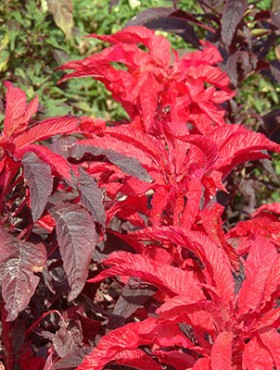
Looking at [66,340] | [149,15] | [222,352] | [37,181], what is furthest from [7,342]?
[149,15]

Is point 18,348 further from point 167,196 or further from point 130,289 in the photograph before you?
point 167,196

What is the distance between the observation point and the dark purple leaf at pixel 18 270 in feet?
4.07

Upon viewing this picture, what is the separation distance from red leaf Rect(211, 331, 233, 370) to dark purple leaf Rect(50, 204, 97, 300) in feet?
0.79

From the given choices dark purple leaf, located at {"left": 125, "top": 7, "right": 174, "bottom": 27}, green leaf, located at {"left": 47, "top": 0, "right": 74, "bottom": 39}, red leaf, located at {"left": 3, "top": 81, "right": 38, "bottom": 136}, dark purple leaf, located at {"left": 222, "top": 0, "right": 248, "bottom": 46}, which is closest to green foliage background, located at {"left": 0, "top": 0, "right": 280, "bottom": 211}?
green leaf, located at {"left": 47, "top": 0, "right": 74, "bottom": 39}

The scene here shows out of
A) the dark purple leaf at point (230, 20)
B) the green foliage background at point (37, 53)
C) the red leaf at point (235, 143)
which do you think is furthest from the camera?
the green foliage background at point (37, 53)

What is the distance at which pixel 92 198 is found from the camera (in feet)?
4.38

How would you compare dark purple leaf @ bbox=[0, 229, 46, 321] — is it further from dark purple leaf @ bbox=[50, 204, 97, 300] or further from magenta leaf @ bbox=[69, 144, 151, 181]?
magenta leaf @ bbox=[69, 144, 151, 181]

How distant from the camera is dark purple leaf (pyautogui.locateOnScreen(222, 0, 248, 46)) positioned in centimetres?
234

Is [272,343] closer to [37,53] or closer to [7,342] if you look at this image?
[7,342]

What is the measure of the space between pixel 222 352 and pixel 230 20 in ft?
4.60

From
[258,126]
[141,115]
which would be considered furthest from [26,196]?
[258,126]

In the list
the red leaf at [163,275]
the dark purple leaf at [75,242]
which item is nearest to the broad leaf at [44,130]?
the dark purple leaf at [75,242]

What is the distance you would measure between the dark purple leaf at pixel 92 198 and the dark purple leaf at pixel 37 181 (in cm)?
8

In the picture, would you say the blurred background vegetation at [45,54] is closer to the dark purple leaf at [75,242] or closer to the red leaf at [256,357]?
the dark purple leaf at [75,242]
